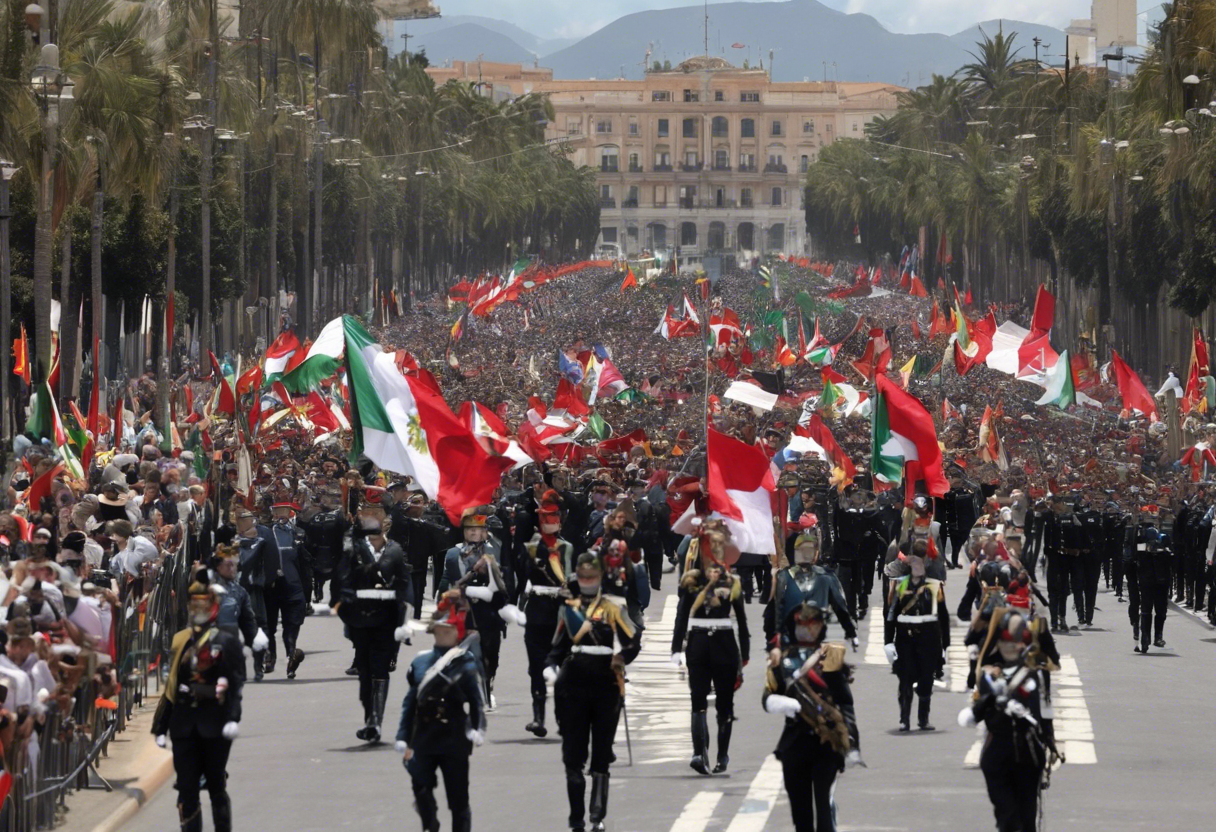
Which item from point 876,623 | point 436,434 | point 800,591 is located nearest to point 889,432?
point 876,623

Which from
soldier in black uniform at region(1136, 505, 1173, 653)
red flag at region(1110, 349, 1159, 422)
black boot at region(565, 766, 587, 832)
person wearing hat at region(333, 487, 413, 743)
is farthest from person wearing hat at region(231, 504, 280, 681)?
red flag at region(1110, 349, 1159, 422)

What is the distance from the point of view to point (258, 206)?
2650 inches

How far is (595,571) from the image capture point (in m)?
13.6

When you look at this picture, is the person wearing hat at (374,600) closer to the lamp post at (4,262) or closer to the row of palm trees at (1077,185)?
the lamp post at (4,262)

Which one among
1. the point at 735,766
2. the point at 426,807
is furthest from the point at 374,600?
the point at 426,807

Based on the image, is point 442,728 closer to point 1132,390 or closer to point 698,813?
point 698,813

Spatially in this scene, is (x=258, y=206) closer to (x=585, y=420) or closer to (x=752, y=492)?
(x=585, y=420)

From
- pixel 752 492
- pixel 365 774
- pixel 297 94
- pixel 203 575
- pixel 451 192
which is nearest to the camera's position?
pixel 203 575

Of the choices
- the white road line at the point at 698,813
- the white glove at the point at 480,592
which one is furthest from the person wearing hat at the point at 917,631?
the white road line at the point at 698,813

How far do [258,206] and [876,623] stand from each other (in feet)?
145

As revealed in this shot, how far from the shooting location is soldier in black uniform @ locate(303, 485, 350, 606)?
23.3 meters

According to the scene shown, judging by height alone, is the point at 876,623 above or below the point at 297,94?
below

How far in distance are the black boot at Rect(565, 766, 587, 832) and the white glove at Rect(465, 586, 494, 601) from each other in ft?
11.7

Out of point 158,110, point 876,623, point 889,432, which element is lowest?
point 876,623
